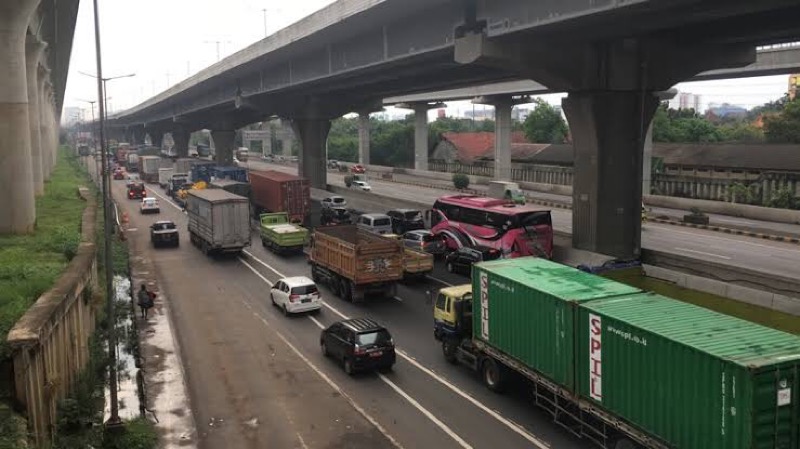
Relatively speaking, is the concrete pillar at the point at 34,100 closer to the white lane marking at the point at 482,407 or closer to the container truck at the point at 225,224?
the container truck at the point at 225,224

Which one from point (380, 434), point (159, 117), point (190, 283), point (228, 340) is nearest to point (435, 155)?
point (159, 117)

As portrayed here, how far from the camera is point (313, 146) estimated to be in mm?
64000

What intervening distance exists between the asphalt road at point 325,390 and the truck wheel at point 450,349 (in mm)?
293

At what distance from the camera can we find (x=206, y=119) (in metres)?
115

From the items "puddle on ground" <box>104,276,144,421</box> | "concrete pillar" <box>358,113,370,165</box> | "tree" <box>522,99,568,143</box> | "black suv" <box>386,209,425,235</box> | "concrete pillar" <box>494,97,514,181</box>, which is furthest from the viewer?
"concrete pillar" <box>358,113,370,165</box>

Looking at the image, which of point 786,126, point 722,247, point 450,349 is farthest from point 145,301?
point 786,126

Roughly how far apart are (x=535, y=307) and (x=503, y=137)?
6544 centimetres

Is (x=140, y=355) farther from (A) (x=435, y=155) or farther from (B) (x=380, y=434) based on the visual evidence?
(A) (x=435, y=155)

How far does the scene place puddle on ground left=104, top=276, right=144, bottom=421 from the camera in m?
18.0

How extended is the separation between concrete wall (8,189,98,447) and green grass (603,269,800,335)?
14.1 metres

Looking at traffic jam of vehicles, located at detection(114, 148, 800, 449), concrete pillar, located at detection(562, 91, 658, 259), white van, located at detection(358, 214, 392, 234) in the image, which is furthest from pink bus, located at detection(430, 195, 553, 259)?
white van, located at detection(358, 214, 392, 234)

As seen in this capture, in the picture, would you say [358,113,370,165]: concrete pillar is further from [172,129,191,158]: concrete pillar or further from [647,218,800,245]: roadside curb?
[647,218,800,245]: roadside curb

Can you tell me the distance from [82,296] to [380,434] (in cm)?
1047

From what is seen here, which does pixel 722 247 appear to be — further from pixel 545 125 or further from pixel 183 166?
pixel 545 125
